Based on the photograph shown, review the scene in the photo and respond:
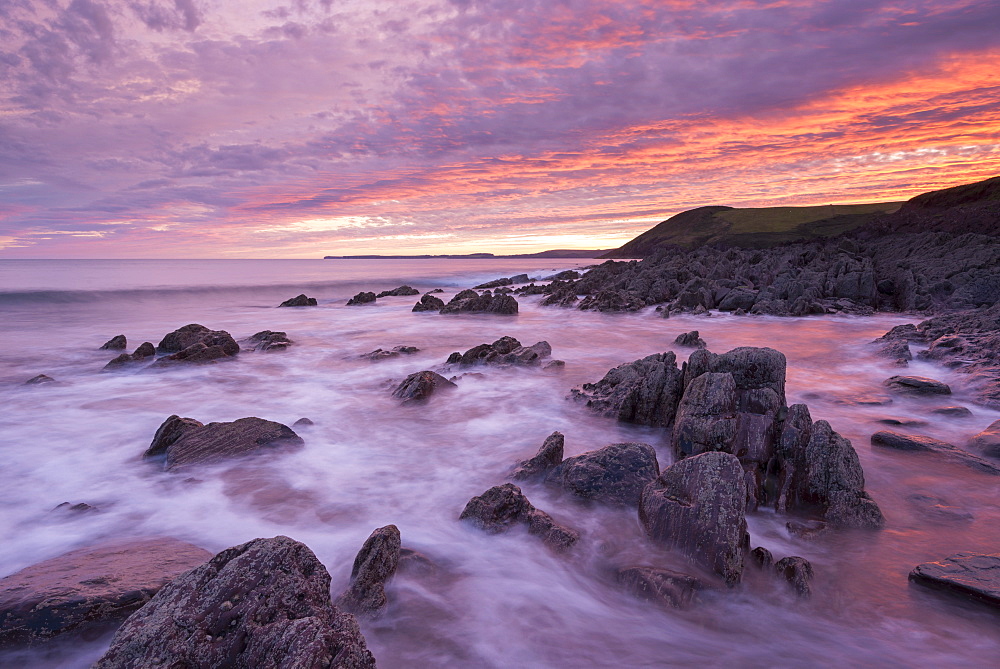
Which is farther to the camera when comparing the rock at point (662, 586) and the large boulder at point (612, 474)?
the large boulder at point (612, 474)

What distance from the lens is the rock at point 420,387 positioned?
421 inches

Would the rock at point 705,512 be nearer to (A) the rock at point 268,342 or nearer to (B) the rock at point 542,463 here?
(B) the rock at point 542,463

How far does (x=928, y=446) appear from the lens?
Answer: 23.4ft

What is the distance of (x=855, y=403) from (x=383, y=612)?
9.70m

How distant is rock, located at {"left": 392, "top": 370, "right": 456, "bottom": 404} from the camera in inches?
421

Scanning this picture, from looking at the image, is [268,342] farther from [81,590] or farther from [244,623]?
[244,623]

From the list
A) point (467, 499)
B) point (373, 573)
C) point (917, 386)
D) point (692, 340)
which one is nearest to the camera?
point (373, 573)

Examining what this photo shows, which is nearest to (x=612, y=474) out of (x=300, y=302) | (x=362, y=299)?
(x=362, y=299)

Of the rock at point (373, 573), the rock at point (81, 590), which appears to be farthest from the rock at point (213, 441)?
the rock at point (373, 573)

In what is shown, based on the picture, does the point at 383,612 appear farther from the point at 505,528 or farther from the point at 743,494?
the point at 743,494

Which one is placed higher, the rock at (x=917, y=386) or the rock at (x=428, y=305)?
the rock at (x=428, y=305)

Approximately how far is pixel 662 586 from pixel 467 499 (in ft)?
9.36

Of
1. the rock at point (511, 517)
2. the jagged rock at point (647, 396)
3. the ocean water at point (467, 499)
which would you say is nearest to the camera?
the ocean water at point (467, 499)

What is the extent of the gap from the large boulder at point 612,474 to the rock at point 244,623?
3.63 meters
